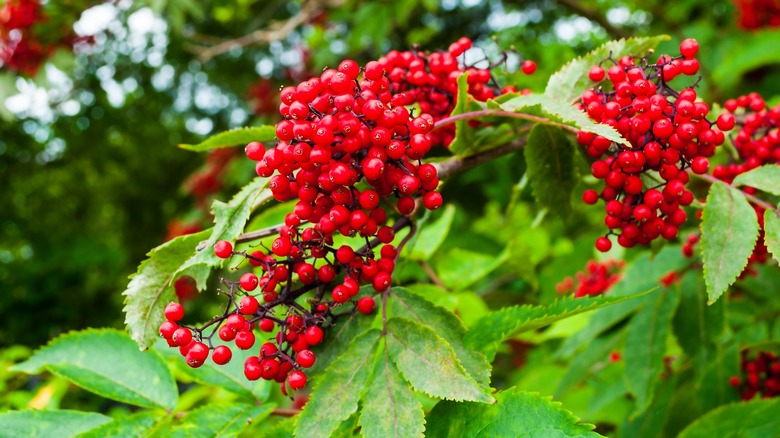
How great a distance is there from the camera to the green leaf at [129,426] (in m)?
1.50

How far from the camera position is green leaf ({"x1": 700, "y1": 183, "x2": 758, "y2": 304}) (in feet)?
4.50

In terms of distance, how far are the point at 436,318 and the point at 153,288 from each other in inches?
25.5

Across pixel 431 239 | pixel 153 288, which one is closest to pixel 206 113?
pixel 431 239

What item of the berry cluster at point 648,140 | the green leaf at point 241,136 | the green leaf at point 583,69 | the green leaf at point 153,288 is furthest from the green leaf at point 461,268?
the green leaf at point 153,288

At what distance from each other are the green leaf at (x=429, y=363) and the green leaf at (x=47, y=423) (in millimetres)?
822

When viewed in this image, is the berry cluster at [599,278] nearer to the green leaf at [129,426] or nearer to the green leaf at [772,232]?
the green leaf at [772,232]

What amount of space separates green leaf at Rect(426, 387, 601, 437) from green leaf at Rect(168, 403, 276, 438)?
495 mm

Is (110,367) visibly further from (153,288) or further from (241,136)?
(241,136)

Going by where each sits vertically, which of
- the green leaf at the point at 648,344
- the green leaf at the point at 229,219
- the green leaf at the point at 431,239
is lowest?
the green leaf at the point at 648,344

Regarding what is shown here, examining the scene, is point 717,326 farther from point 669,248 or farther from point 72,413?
point 72,413

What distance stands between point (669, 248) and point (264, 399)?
1.68 meters

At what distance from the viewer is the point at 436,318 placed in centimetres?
146

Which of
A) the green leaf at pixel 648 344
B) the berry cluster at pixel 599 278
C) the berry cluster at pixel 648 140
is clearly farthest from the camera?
the berry cluster at pixel 599 278

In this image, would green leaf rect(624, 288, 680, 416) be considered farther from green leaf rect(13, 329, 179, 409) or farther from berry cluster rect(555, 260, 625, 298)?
green leaf rect(13, 329, 179, 409)
